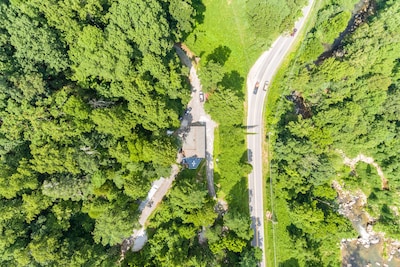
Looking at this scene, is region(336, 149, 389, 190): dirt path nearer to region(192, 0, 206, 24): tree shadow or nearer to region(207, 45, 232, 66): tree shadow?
region(207, 45, 232, 66): tree shadow

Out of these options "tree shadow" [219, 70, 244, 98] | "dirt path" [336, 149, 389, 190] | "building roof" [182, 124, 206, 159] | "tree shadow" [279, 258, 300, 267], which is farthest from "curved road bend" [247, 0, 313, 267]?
"dirt path" [336, 149, 389, 190]

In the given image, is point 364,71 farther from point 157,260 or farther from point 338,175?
point 157,260

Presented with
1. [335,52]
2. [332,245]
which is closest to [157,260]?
[332,245]

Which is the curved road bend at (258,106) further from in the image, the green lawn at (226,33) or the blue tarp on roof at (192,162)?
the blue tarp on roof at (192,162)

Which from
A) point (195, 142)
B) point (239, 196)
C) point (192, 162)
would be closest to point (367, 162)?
point (239, 196)

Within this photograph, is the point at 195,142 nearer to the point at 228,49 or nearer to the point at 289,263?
the point at 228,49

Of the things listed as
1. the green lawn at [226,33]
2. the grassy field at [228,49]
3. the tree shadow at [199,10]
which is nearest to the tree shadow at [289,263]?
the grassy field at [228,49]
